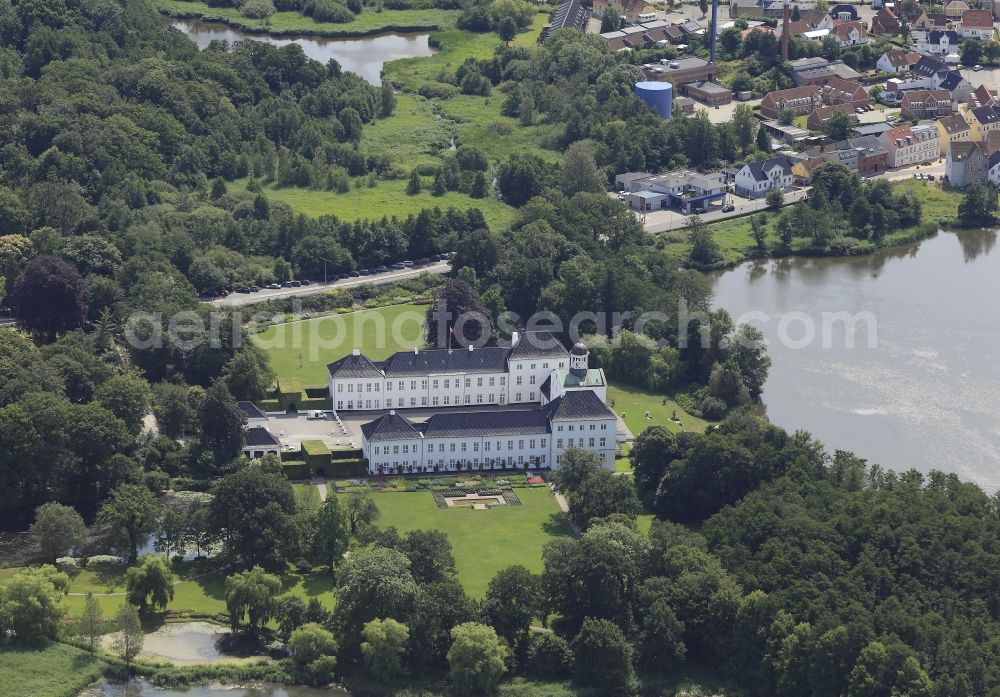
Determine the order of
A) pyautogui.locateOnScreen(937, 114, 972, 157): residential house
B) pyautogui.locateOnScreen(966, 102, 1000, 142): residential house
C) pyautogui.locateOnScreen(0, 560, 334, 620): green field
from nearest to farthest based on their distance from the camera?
pyautogui.locateOnScreen(0, 560, 334, 620): green field → pyautogui.locateOnScreen(937, 114, 972, 157): residential house → pyautogui.locateOnScreen(966, 102, 1000, 142): residential house

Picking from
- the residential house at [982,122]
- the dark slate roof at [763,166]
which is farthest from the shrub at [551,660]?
the residential house at [982,122]

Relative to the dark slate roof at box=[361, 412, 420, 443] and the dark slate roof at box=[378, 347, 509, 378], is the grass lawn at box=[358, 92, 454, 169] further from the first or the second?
the dark slate roof at box=[361, 412, 420, 443]

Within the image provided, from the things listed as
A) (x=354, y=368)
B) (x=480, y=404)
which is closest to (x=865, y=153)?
(x=480, y=404)

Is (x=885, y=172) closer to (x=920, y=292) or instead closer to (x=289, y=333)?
(x=920, y=292)

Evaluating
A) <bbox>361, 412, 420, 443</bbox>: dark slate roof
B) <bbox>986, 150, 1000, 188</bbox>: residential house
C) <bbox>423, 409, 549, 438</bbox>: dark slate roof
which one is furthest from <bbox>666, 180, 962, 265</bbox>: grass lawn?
<bbox>361, 412, 420, 443</bbox>: dark slate roof

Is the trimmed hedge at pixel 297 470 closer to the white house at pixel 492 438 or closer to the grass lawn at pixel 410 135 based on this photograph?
the white house at pixel 492 438

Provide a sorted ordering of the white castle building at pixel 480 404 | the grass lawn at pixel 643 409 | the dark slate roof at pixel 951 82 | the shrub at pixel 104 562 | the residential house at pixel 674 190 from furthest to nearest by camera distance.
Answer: the dark slate roof at pixel 951 82 → the residential house at pixel 674 190 → the grass lawn at pixel 643 409 → the white castle building at pixel 480 404 → the shrub at pixel 104 562
